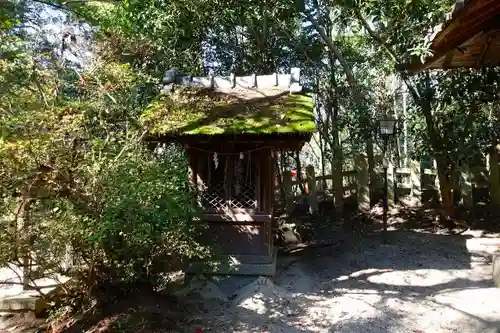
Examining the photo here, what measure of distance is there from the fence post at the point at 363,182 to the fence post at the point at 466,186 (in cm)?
211

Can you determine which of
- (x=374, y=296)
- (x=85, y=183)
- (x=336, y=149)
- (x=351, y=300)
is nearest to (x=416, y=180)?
(x=336, y=149)

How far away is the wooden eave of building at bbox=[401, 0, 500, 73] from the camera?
386cm

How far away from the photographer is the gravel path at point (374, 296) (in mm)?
4883

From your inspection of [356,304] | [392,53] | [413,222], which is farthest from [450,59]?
[413,222]

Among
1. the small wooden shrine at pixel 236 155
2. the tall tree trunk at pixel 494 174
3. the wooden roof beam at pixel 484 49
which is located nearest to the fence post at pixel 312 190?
the small wooden shrine at pixel 236 155

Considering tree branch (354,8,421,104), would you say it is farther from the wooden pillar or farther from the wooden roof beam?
the wooden pillar

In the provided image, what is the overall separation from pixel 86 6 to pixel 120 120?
5.94 metres

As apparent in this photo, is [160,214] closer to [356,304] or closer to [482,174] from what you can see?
[356,304]

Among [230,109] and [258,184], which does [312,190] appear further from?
[230,109]

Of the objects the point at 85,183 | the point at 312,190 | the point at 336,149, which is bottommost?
the point at 312,190

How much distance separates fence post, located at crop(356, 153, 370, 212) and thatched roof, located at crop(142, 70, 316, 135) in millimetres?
3732

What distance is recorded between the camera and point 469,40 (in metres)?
4.95

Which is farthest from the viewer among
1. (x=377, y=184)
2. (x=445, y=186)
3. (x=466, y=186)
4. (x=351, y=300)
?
(x=377, y=184)

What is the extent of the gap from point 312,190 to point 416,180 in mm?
2559
